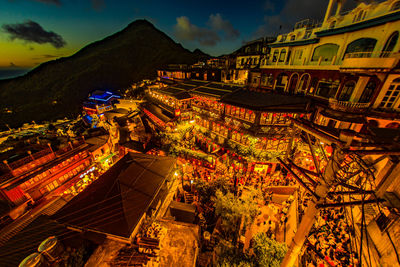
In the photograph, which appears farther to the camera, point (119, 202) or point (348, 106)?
point (348, 106)

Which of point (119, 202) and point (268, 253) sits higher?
point (119, 202)

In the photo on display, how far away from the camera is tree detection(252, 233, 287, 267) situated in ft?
26.7

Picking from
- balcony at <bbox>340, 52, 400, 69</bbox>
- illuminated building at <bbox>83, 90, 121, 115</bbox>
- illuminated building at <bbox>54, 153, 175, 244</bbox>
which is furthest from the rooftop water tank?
illuminated building at <bbox>83, 90, 121, 115</bbox>

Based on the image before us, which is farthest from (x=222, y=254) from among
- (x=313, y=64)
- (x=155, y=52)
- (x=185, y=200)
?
(x=155, y=52)

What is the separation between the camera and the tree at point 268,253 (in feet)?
26.7

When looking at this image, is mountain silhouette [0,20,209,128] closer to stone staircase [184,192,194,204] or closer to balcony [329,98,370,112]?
stone staircase [184,192,194,204]

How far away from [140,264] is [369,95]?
21187 mm

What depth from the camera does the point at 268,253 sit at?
8.45 m

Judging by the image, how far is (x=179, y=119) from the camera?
81.9ft

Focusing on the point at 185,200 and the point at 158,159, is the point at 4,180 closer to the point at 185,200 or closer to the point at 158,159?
the point at 158,159

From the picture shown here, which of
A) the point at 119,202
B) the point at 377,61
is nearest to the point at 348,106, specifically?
the point at 377,61

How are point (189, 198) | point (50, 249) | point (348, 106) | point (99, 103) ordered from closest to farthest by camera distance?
1. point (50, 249)
2. point (348, 106)
3. point (189, 198)
4. point (99, 103)

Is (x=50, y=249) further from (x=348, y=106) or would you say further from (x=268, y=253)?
(x=348, y=106)

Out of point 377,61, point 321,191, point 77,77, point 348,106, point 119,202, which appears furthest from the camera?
point 77,77
